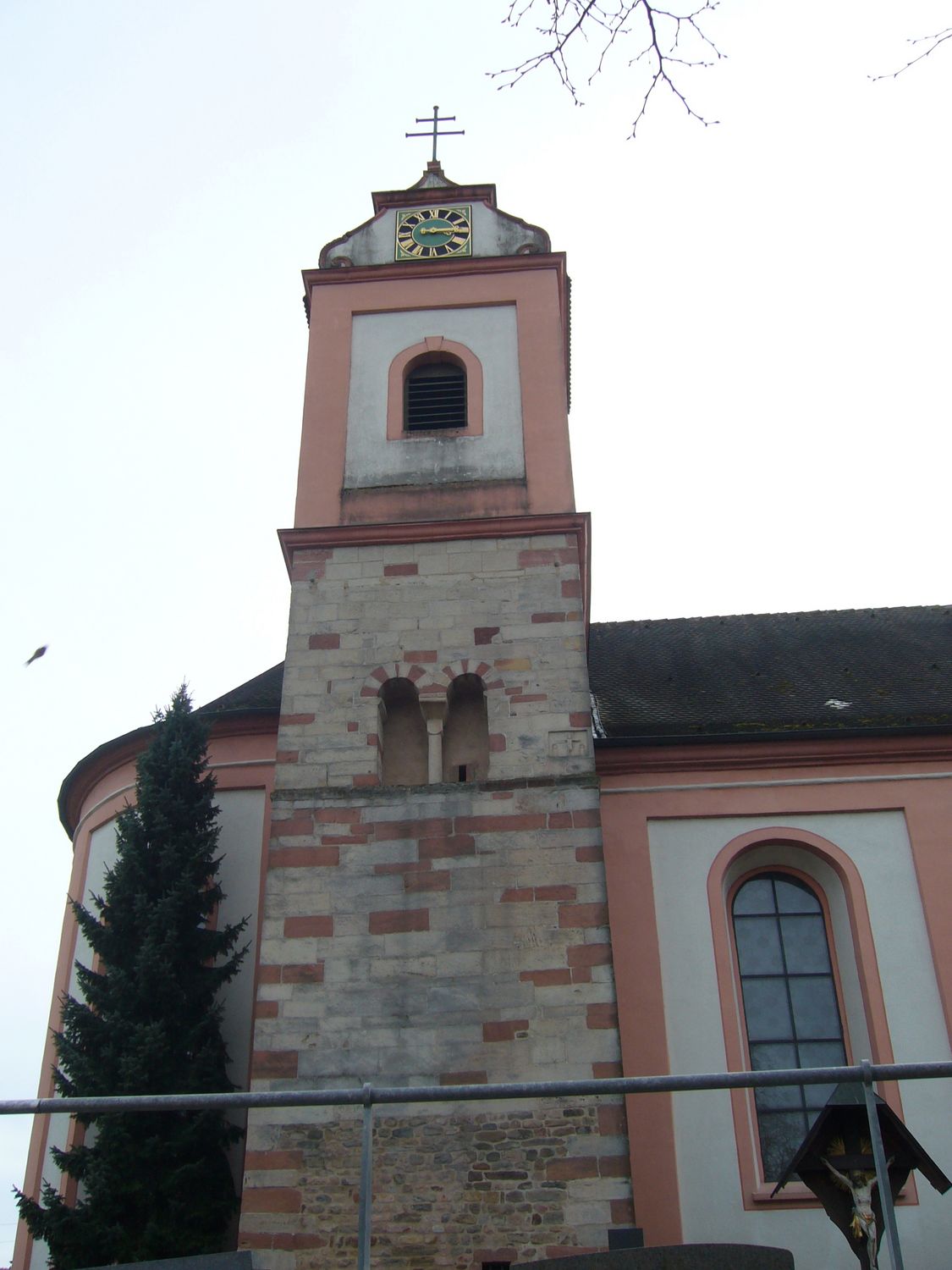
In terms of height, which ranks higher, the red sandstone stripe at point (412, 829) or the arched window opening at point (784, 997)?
the red sandstone stripe at point (412, 829)

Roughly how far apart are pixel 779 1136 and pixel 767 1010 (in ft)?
3.95

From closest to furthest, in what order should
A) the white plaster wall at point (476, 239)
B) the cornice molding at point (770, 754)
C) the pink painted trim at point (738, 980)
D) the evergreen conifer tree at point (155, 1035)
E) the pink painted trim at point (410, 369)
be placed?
the evergreen conifer tree at point (155, 1035) → the pink painted trim at point (738, 980) → the cornice molding at point (770, 754) → the pink painted trim at point (410, 369) → the white plaster wall at point (476, 239)

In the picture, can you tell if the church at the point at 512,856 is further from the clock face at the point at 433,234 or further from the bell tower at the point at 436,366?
the clock face at the point at 433,234

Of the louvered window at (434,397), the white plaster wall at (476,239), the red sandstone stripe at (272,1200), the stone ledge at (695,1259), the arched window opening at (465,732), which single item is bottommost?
the stone ledge at (695,1259)

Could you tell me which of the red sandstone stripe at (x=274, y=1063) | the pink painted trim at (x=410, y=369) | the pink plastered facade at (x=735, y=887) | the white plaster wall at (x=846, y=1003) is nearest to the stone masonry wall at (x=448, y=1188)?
the red sandstone stripe at (x=274, y=1063)

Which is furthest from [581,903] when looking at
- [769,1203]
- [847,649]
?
[847,649]

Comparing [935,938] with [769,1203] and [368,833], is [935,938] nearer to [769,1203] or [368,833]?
[769,1203]

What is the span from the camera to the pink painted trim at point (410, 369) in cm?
1623

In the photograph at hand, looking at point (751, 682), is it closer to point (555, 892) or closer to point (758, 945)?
point (758, 945)

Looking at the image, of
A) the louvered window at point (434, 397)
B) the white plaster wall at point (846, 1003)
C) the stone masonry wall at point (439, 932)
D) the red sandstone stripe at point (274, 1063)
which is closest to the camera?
the stone masonry wall at point (439, 932)

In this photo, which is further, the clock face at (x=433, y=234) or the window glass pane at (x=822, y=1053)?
the clock face at (x=433, y=234)

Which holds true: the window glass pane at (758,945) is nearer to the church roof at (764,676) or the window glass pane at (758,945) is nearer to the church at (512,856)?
the church at (512,856)

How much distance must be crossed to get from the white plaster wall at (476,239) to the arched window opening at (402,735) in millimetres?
6802

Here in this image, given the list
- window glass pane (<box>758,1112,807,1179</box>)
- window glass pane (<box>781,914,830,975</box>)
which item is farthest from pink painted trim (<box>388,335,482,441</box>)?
window glass pane (<box>758,1112,807,1179</box>)
